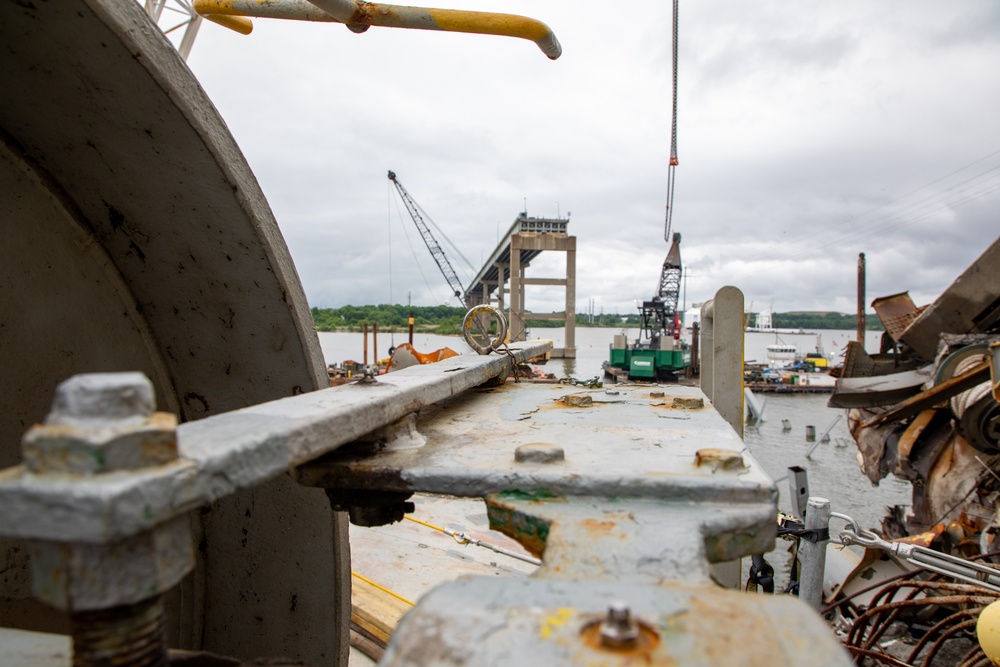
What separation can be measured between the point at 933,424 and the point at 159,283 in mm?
9911

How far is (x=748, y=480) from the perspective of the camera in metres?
1.29

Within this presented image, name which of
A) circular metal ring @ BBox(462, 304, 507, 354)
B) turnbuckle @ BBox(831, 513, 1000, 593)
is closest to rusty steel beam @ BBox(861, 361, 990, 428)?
turnbuckle @ BBox(831, 513, 1000, 593)

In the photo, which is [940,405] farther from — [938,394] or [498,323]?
[498,323]

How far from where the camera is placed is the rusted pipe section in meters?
2.00

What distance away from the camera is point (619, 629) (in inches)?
31.0

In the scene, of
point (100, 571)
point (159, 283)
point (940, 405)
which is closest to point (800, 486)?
point (940, 405)

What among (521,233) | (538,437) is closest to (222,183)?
(538,437)

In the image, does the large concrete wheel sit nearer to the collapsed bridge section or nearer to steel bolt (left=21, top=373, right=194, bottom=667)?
steel bolt (left=21, top=373, right=194, bottom=667)

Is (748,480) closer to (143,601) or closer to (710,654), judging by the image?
(710,654)

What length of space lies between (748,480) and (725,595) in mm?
424

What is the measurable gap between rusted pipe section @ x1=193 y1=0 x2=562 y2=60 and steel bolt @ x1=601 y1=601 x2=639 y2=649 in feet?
5.99

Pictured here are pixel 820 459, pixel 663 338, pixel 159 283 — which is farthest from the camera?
pixel 663 338

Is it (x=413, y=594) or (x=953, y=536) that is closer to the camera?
(x=413, y=594)

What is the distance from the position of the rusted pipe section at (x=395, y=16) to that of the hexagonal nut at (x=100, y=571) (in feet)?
5.39
